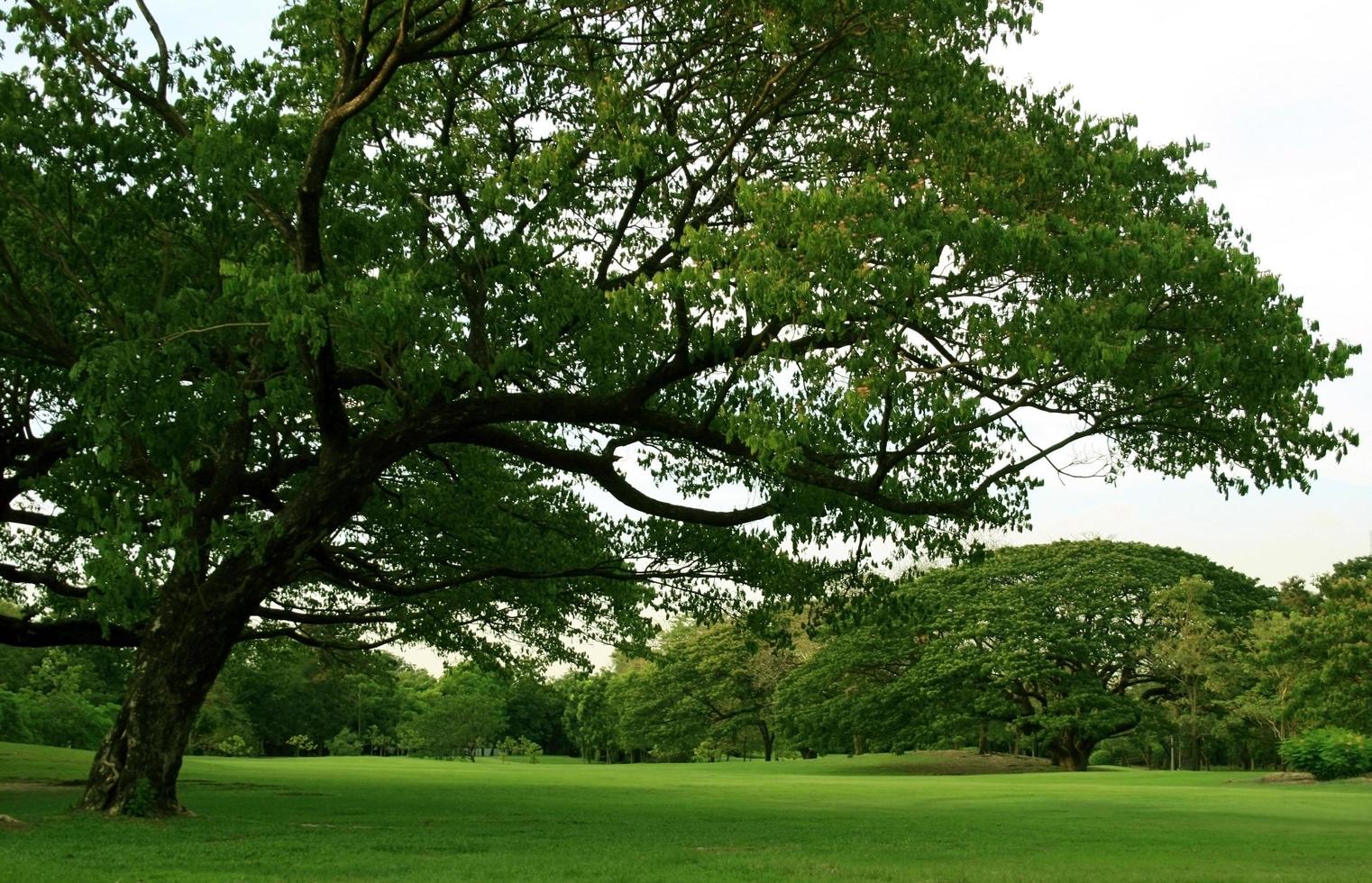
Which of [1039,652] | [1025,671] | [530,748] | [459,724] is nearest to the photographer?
[1025,671]

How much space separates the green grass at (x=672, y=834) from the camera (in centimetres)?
1077

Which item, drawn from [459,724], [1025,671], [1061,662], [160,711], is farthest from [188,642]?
[459,724]

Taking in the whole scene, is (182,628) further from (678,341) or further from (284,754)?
(284,754)

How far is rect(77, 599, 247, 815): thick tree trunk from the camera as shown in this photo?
47.3 ft

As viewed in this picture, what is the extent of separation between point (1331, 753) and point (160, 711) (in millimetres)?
35862

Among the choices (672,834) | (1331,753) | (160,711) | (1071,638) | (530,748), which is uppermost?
(1071,638)

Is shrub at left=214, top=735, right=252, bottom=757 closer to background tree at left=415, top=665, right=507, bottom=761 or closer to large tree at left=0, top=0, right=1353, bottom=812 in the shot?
background tree at left=415, top=665, right=507, bottom=761

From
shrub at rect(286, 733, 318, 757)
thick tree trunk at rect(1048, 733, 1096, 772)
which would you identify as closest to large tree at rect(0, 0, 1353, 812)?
thick tree trunk at rect(1048, 733, 1096, 772)

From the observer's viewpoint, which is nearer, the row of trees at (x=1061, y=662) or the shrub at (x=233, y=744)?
the row of trees at (x=1061, y=662)

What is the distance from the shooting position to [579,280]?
1544 centimetres

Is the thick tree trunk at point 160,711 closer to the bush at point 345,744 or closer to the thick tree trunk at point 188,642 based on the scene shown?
the thick tree trunk at point 188,642

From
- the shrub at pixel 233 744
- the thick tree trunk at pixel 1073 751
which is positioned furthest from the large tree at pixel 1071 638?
the shrub at pixel 233 744

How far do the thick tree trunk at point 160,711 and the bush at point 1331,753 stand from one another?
35.1 metres

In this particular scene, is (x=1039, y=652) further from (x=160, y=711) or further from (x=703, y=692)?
(x=160, y=711)
